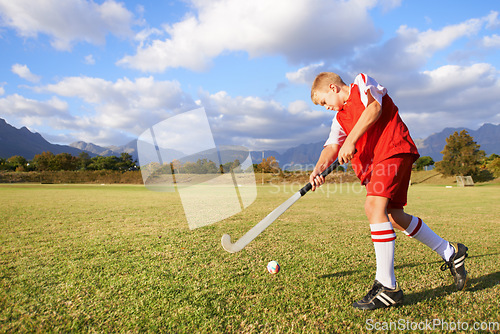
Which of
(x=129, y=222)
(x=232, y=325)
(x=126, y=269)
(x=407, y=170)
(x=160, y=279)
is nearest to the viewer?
(x=232, y=325)

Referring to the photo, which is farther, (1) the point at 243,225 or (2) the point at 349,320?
(1) the point at 243,225

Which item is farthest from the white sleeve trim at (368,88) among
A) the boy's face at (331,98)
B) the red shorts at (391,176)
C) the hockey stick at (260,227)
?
the hockey stick at (260,227)

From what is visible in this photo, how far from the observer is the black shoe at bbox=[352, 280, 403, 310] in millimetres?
2336

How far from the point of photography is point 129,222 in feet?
22.5

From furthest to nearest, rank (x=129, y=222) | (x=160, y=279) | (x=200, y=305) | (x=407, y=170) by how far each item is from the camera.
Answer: (x=129, y=222) → (x=160, y=279) → (x=407, y=170) → (x=200, y=305)

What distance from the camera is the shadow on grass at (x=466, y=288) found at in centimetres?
252

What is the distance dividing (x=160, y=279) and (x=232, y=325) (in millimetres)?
1239

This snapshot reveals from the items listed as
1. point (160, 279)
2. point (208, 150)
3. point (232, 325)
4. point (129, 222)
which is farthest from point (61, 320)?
point (129, 222)

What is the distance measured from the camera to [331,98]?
2.85 m

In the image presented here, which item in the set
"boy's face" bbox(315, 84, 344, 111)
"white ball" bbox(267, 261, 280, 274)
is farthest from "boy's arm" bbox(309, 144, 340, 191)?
"white ball" bbox(267, 261, 280, 274)

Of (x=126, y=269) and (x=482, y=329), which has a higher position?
(x=126, y=269)

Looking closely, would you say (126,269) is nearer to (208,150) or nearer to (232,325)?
(232,325)

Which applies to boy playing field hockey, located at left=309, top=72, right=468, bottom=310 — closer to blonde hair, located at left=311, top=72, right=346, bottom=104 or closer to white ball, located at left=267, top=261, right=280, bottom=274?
blonde hair, located at left=311, top=72, right=346, bottom=104

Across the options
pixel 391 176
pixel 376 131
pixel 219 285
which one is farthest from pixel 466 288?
pixel 219 285
